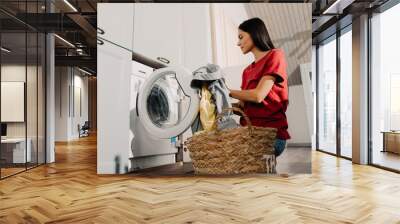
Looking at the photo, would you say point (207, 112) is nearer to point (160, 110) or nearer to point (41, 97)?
point (160, 110)

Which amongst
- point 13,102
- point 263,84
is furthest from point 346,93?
point 13,102

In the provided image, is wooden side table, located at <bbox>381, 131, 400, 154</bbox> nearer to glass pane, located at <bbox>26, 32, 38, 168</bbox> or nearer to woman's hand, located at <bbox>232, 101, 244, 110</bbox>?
woman's hand, located at <bbox>232, 101, 244, 110</bbox>

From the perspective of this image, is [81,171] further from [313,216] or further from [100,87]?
[313,216]

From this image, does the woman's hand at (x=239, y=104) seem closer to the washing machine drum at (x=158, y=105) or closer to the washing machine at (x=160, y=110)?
the washing machine at (x=160, y=110)

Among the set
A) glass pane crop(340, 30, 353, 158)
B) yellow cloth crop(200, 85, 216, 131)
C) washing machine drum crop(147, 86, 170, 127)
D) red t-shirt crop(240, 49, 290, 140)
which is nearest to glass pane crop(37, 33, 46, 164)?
washing machine drum crop(147, 86, 170, 127)

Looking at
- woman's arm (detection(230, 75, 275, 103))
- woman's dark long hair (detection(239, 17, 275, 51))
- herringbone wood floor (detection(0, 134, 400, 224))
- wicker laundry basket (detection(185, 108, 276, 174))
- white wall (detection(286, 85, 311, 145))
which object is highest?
woman's dark long hair (detection(239, 17, 275, 51))

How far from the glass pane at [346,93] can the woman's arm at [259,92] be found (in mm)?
2482

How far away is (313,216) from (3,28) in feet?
13.4

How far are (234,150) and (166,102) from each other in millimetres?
1044

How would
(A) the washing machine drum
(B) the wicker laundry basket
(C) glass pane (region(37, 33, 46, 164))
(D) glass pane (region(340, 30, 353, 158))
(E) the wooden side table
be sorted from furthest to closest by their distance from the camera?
(D) glass pane (region(340, 30, 353, 158)) → (C) glass pane (region(37, 33, 46, 164)) → (E) the wooden side table → (A) the washing machine drum → (B) the wicker laundry basket

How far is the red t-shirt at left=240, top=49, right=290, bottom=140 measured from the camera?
4.76 m

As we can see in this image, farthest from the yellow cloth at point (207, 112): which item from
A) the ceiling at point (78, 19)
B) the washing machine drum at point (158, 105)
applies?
the ceiling at point (78, 19)

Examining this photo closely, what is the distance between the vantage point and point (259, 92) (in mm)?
4715

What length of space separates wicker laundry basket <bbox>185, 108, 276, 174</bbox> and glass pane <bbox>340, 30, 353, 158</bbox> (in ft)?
8.60
